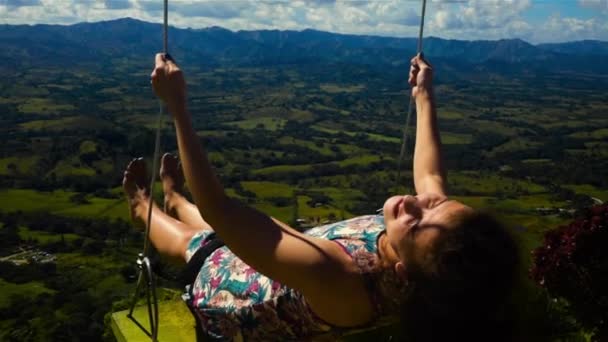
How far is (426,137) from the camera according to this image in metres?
2.23

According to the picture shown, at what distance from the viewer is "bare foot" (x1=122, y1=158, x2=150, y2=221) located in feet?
8.97

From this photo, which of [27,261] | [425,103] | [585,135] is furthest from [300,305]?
[585,135]

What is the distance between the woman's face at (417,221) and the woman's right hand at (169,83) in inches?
26.0

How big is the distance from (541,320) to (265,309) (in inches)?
71.0

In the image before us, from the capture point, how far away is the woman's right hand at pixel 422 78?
91.4 inches

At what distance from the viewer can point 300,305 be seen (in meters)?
1.69

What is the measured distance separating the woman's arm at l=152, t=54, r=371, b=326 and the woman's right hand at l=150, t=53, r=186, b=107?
0.08 metres

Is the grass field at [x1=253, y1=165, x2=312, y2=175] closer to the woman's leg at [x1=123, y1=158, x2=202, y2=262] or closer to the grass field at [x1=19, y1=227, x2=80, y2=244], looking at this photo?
the grass field at [x1=19, y1=227, x2=80, y2=244]

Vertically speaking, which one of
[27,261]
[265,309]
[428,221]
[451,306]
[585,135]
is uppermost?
[428,221]

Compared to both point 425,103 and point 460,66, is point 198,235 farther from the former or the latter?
point 460,66

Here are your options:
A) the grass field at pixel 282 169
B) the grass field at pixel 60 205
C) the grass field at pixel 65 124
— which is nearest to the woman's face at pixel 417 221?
the grass field at pixel 60 205

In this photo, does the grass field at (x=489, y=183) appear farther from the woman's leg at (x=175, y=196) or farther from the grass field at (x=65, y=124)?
the grass field at (x=65, y=124)

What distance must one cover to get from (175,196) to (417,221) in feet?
4.61

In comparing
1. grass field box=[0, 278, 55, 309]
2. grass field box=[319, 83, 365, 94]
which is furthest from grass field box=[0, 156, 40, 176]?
grass field box=[319, 83, 365, 94]
